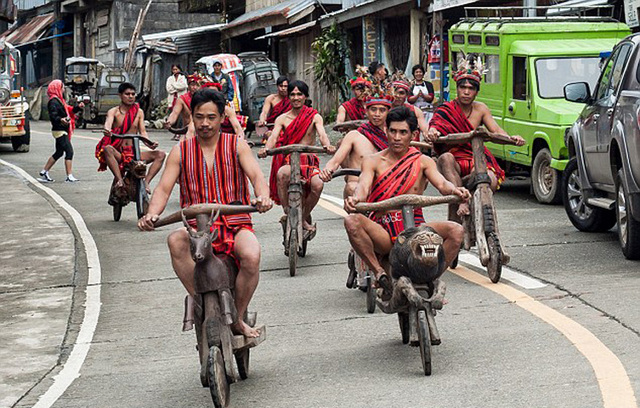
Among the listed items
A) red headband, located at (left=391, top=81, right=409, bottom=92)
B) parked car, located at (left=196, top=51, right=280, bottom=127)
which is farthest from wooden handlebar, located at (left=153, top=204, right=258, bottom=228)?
→ parked car, located at (left=196, top=51, right=280, bottom=127)

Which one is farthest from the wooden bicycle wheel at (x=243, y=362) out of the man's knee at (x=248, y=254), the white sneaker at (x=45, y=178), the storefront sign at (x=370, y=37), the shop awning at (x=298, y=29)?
the shop awning at (x=298, y=29)

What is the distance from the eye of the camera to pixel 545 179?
53.7ft

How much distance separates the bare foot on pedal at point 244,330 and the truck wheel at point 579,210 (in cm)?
653

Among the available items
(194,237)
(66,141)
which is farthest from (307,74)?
(194,237)

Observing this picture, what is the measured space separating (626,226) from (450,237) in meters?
3.86

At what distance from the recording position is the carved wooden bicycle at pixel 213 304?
638cm

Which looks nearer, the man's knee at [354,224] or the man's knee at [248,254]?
the man's knee at [248,254]

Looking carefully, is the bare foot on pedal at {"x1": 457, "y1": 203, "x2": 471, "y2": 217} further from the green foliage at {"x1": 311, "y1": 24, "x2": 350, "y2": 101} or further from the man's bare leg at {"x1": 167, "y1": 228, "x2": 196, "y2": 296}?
the green foliage at {"x1": 311, "y1": 24, "x2": 350, "y2": 101}

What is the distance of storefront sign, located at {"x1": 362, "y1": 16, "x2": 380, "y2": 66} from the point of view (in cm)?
3114

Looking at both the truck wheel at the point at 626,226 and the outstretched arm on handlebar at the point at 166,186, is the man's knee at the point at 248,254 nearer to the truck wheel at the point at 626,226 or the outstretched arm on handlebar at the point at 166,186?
the outstretched arm on handlebar at the point at 166,186

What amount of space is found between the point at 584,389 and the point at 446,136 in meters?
4.30

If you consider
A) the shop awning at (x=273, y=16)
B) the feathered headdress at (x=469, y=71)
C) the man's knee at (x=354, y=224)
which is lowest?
the man's knee at (x=354, y=224)

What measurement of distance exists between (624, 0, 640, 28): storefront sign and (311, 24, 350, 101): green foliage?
14435 millimetres

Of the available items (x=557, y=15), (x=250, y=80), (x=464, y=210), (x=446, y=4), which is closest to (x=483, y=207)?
(x=464, y=210)
